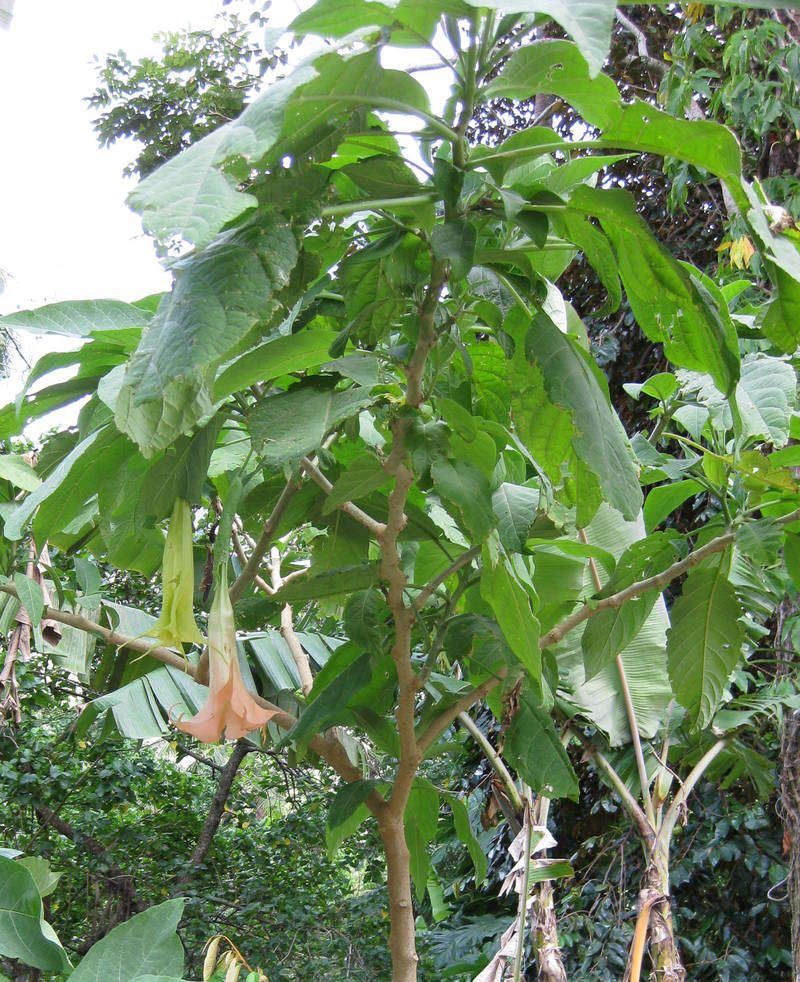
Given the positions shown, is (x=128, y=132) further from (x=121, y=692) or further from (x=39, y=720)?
(x=121, y=692)

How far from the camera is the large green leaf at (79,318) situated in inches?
24.9

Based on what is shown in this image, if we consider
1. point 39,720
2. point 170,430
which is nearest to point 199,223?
point 170,430

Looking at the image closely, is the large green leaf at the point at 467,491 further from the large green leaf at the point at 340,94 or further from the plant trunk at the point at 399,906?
the plant trunk at the point at 399,906

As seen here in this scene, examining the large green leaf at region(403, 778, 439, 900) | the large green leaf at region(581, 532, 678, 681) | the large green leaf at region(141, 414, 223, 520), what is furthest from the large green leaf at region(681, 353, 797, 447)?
the large green leaf at region(403, 778, 439, 900)

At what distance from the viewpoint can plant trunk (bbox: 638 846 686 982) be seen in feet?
4.66

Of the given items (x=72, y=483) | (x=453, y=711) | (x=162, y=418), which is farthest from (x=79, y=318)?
(x=453, y=711)

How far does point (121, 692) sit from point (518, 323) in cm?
146

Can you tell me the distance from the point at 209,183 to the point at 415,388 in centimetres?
25

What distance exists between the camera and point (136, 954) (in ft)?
1.29

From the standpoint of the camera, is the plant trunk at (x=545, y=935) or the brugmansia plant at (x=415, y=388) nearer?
the brugmansia plant at (x=415, y=388)

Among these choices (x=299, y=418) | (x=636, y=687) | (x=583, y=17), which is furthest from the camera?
(x=636, y=687)

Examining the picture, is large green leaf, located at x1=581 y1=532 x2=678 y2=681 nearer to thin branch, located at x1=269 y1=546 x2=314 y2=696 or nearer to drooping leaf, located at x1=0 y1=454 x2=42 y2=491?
thin branch, located at x1=269 y1=546 x2=314 y2=696

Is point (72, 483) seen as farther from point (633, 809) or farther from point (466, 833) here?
point (633, 809)

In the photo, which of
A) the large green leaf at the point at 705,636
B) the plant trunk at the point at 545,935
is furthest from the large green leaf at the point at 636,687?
the large green leaf at the point at 705,636
